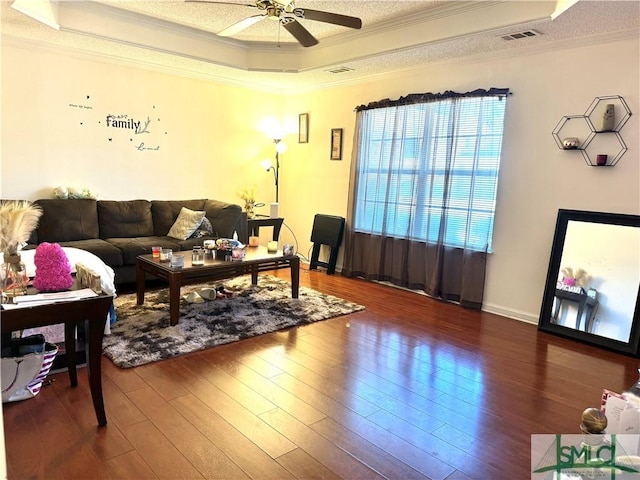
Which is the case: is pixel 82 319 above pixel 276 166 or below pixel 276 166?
below

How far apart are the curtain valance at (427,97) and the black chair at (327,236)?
4.69 feet

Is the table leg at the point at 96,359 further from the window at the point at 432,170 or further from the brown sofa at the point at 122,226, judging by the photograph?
the window at the point at 432,170

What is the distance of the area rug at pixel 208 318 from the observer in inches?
123

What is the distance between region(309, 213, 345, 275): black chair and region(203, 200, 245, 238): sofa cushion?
104 cm

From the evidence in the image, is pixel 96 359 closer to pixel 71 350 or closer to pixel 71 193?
pixel 71 350

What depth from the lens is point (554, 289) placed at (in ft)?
12.6

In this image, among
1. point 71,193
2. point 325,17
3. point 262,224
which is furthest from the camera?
point 262,224

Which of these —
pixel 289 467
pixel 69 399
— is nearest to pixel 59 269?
pixel 69 399

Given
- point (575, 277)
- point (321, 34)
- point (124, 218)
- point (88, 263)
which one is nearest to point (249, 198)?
point (124, 218)

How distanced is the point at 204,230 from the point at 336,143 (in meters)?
2.05

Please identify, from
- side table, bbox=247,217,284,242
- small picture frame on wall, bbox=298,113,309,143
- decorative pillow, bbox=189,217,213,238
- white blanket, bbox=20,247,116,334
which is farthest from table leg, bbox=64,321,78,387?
small picture frame on wall, bbox=298,113,309,143

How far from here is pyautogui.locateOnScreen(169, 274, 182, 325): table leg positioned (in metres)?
3.47

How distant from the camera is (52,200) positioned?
14.7 ft

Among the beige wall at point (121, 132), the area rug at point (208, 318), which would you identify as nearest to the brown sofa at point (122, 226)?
the beige wall at point (121, 132)
